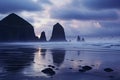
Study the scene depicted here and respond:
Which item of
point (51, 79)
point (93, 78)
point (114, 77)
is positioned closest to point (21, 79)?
point (51, 79)

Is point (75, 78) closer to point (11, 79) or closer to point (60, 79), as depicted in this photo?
point (60, 79)

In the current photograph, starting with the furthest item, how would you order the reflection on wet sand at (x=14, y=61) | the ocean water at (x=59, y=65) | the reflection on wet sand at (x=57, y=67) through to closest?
the reflection on wet sand at (x=14, y=61) < the reflection on wet sand at (x=57, y=67) < the ocean water at (x=59, y=65)

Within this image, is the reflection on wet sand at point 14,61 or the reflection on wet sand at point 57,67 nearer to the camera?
the reflection on wet sand at point 57,67

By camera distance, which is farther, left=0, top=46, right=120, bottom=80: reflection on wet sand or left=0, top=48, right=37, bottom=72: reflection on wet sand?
left=0, top=48, right=37, bottom=72: reflection on wet sand

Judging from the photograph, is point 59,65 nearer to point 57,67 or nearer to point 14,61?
point 57,67

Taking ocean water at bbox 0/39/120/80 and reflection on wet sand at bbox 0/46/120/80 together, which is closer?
ocean water at bbox 0/39/120/80

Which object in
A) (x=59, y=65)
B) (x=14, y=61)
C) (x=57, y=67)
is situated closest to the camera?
(x=57, y=67)

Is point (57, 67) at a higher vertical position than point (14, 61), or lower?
lower

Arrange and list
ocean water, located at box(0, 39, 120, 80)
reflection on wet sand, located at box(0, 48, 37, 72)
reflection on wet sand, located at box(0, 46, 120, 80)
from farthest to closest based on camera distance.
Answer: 1. reflection on wet sand, located at box(0, 48, 37, 72)
2. reflection on wet sand, located at box(0, 46, 120, 80)
3. ocean water, located at box(0, 39, 120, 80)

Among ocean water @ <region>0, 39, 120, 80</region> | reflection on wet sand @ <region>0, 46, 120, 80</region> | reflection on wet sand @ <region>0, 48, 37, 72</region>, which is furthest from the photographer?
reflection on wet sand @ <region>0, 48, 37, 72</region>

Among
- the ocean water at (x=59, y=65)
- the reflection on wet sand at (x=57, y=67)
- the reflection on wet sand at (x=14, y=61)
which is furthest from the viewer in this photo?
the reflection on wet sand at (x=14, y=61)

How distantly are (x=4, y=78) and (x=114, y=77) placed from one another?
8699mm

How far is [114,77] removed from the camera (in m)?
18.6

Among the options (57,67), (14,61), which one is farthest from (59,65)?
(14,61)
